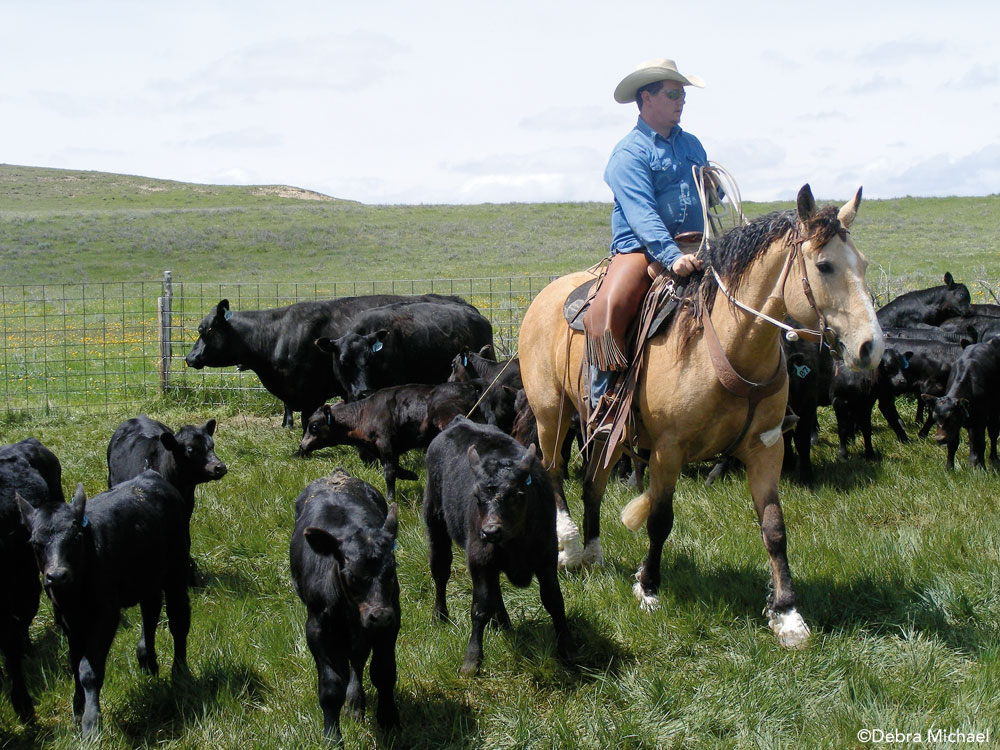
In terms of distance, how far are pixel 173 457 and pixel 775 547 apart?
15.3 ft

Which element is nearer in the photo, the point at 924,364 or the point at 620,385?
the point at 620,385

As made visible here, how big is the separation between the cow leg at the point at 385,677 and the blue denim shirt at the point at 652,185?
2.90 meters

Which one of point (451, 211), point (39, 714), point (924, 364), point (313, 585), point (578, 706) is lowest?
point (39, 714)

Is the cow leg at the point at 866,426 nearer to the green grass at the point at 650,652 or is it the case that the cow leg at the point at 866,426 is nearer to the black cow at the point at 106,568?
the green grass at the point at 650,652

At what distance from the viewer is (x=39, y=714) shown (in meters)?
5.11

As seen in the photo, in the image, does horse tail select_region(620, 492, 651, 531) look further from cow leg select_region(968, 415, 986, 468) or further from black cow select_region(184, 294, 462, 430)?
black cow select_region(184, 294, 462, 430)

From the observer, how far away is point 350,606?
4453 mm

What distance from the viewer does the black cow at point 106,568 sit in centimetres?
481

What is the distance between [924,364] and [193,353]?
9522mm

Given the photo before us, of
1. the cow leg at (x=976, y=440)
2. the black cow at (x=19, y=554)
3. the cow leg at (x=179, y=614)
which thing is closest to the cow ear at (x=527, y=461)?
the cow leg at (x=179, y=614)

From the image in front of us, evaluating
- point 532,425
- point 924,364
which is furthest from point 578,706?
point 924,364

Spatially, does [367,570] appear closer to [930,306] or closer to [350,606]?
[350,606]

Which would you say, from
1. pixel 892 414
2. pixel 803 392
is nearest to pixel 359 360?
pixel 803 392

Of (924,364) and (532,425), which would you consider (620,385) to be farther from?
(924,364)
